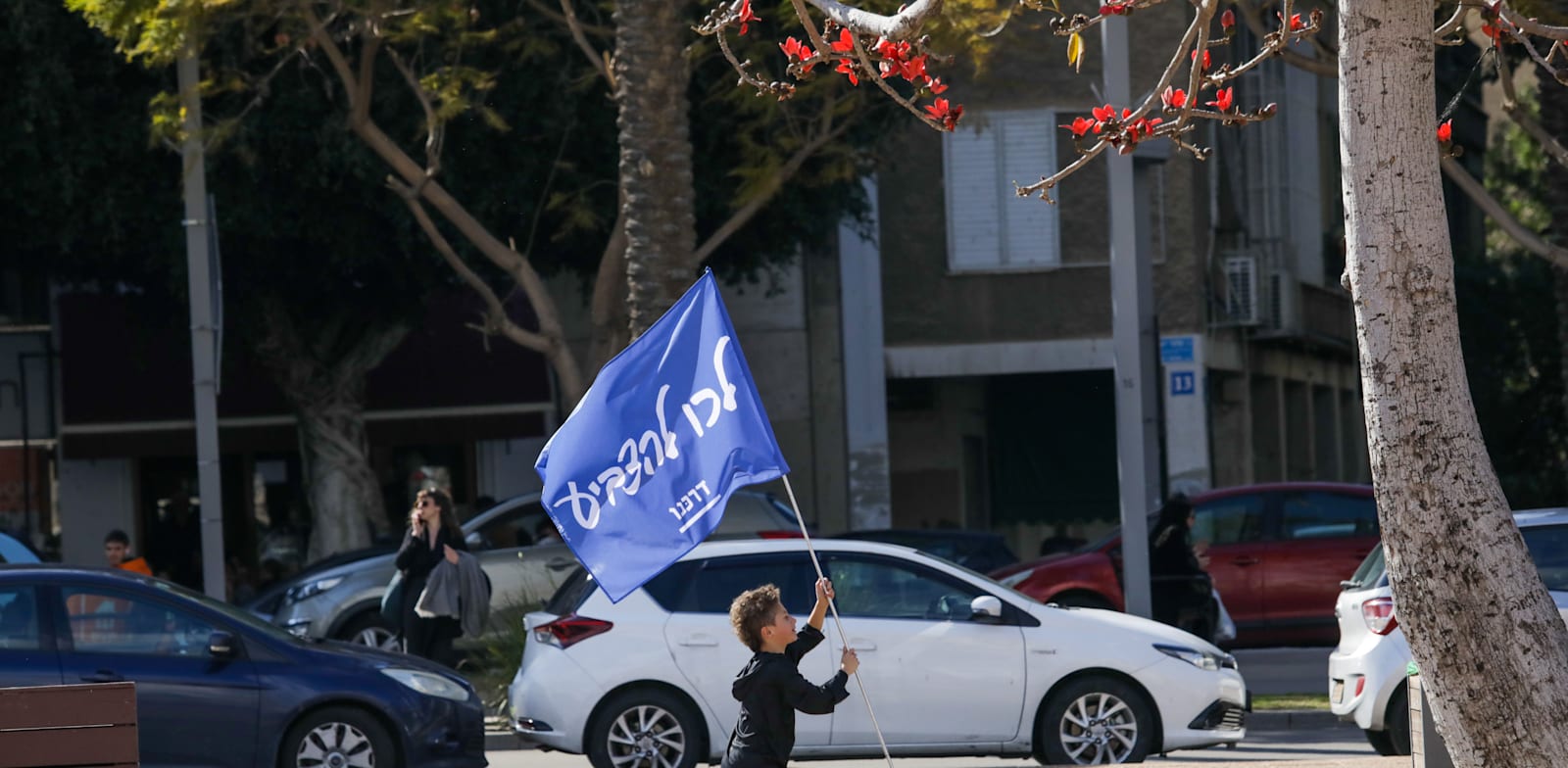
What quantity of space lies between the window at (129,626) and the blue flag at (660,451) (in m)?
3.92

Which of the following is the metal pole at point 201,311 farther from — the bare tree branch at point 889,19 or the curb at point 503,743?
the bare tree branch at point 889,19

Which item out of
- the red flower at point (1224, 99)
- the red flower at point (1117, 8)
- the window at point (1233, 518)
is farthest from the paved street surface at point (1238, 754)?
the red flower at point (1117, 8)

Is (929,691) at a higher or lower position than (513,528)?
lower

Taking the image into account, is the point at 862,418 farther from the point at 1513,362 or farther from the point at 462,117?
the point at 1513,362

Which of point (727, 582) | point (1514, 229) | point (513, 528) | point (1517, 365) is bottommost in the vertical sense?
point (727, 582)

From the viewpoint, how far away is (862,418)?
2514 centimetres

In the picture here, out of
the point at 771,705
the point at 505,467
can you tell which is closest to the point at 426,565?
the point at 771,705

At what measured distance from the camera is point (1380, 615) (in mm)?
10906

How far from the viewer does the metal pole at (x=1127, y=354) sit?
14.4 m

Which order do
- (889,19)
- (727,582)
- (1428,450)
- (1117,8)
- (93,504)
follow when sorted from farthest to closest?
(93,504) → (727,582) → (889,19) → (1117,8) → (1428,450)

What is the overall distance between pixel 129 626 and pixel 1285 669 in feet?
32.2

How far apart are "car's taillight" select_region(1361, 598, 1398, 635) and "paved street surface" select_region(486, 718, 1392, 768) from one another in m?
0.84

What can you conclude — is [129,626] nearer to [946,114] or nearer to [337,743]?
[337,743]

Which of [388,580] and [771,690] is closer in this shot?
[771,690]
